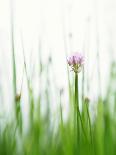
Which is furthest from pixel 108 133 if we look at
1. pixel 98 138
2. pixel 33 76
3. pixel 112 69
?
pixel 112 69

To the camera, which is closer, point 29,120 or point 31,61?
point 29,120

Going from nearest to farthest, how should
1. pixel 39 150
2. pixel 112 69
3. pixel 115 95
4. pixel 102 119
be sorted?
pixel 39 150
pixel 102 119
pixel 115 95
pixel 112 69

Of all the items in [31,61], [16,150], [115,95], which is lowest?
[16,150]

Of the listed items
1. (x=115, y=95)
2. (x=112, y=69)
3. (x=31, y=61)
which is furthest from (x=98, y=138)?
(x=112, y=69)

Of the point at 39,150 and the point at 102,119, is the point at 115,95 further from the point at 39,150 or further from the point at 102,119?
the point at 39,150

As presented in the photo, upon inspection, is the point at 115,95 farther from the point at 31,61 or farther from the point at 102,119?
the point at 31,61

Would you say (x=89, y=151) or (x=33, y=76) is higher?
(x=33, y=76)

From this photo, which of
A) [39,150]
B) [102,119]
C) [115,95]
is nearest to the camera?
[39,150]
